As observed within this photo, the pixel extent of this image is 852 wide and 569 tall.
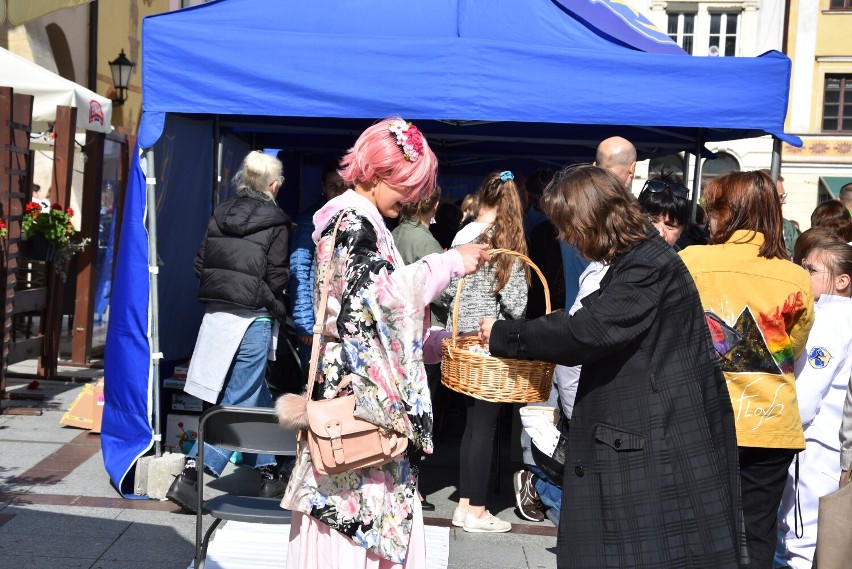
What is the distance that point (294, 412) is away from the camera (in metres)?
2.76

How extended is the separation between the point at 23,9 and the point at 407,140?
5.14 m

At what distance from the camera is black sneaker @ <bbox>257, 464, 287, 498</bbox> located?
17.9 feet

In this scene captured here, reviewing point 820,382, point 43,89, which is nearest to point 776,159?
point 820,382

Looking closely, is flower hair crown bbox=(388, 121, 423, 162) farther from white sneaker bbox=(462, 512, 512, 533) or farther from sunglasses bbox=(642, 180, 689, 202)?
white sneaker bbox=(462, 512, 512, 533)

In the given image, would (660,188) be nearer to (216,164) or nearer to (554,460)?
(554,460)

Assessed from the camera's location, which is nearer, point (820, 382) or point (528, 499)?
point (820, 382)

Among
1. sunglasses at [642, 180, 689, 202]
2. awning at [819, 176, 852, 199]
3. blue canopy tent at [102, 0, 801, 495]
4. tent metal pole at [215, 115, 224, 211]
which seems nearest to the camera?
sunglasses at [642, 180, 689, 202]

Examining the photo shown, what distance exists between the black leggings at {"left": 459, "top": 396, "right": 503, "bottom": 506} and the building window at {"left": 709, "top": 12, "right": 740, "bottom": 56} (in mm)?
31208

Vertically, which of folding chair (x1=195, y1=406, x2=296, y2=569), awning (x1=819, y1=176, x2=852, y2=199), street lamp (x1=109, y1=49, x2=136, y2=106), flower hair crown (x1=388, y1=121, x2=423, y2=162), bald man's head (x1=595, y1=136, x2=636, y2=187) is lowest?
folding chair (x1=195, y1=406, x2=296, y2=569)

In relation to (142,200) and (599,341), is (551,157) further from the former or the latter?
(599,341)

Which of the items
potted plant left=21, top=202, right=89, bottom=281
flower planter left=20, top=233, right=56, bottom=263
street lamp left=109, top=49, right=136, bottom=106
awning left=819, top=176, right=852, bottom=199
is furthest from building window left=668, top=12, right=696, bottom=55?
flower planter left=20, top=233, right=56, bottom=263

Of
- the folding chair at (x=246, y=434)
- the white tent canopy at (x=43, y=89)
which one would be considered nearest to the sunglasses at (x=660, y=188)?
the folding chair at (x=246, y=434)

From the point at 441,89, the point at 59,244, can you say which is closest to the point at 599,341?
the point at 441,89

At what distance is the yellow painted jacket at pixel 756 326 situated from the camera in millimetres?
3354
